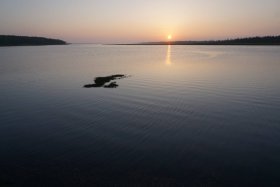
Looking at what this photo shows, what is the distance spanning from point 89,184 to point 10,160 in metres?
4.62

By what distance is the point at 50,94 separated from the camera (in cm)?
2812

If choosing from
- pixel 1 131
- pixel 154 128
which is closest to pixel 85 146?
pixel 154 128

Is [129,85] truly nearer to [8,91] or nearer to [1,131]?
[8,91]

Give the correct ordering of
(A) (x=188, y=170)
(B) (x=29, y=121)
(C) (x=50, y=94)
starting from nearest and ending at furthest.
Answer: (A) (x=188, y=170)
(B) (x=29, y=121)
(C) (x=50, y=94)

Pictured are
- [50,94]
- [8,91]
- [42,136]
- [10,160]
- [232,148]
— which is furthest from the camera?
[8,91]

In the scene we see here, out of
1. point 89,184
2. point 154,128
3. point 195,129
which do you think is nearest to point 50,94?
point 154,128

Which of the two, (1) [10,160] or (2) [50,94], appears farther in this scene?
(2) [50,94]

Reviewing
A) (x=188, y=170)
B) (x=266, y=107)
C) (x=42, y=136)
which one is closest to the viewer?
(x=188, y=170)

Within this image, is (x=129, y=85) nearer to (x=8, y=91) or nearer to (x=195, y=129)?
(x=8, y=91)

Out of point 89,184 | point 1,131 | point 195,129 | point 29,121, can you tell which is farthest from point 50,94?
point 89,184

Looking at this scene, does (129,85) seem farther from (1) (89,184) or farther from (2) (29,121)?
(1) (89,184)

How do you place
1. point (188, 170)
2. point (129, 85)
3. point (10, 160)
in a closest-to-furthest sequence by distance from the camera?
point (188, 170), point (10, 160), point (129, 85)

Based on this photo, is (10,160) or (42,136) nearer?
(10,160)

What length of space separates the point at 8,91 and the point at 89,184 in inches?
949
